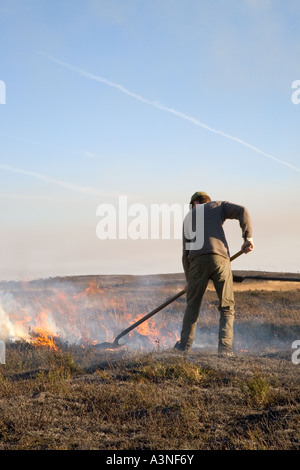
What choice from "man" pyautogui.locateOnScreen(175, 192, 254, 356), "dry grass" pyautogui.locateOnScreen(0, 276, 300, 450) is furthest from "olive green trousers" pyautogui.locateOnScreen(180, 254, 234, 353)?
"dry grass" pyautogui.locateOnScreen(0, 276, 300, 450)

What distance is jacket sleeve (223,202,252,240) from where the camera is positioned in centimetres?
855

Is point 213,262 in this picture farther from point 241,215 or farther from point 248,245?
point 241,215

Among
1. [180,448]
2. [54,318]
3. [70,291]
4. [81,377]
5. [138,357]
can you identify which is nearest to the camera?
[180,448]

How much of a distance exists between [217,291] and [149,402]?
329cm

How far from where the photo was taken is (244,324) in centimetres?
1422

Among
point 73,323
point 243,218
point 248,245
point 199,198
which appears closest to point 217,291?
point 248,245

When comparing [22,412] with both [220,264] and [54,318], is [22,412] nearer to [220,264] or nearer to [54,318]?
[220,264]

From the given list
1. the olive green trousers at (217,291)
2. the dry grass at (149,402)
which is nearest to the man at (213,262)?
the olive green trousers at (217,291)

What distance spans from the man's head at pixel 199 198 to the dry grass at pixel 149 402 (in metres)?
2.76

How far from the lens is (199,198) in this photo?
9469 millimetres

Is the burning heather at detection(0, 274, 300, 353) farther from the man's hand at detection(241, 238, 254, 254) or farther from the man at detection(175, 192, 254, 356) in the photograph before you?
the man's hand at detection(241, 238, 254, 254)

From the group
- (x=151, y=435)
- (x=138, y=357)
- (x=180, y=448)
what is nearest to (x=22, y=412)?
(x=151, y=435)

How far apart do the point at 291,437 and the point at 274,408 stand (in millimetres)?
905

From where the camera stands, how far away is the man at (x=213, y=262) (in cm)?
874
